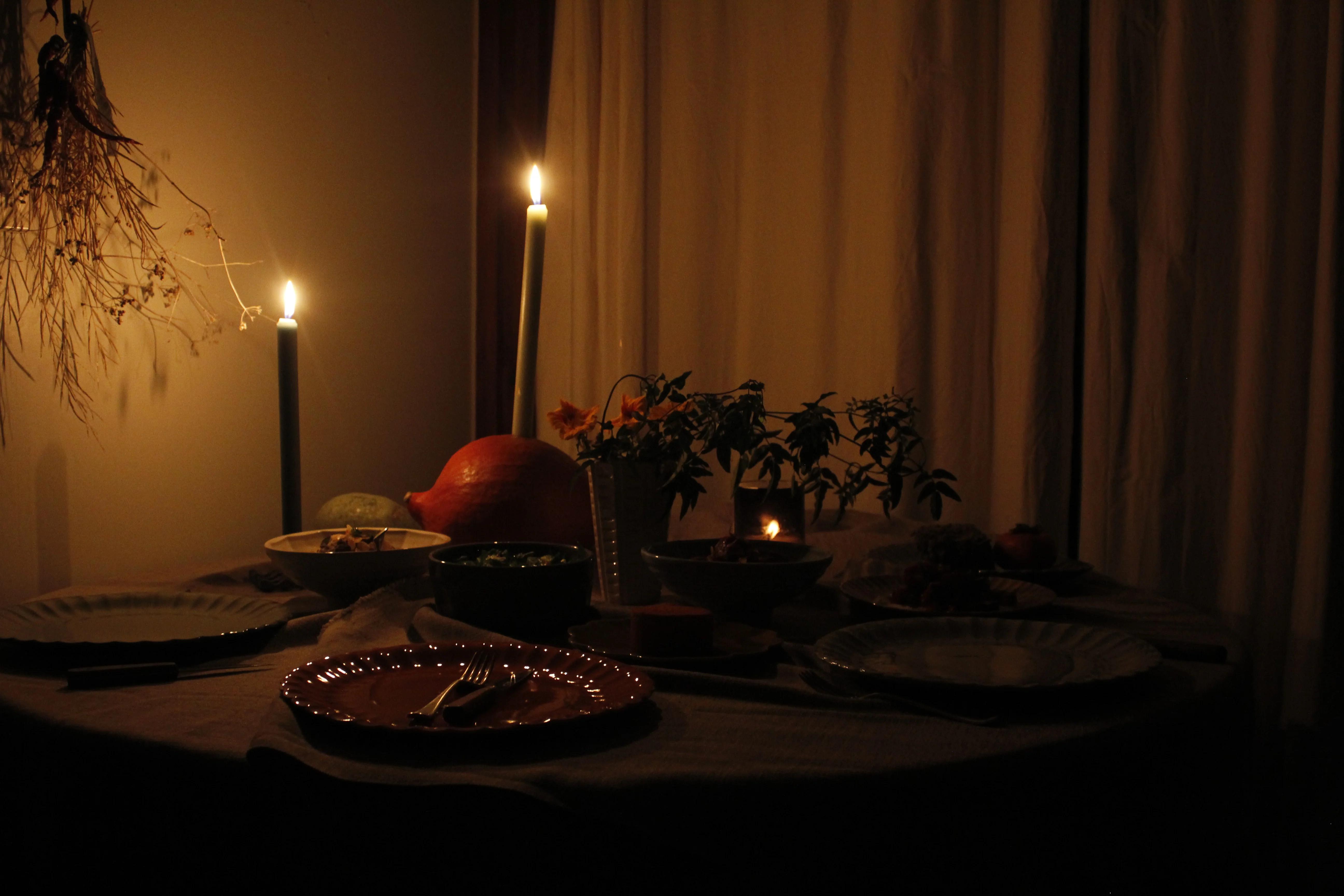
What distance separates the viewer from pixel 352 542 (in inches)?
37.7

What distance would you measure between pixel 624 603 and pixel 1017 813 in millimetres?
492

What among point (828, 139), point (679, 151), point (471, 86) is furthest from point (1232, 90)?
point (471, 86)

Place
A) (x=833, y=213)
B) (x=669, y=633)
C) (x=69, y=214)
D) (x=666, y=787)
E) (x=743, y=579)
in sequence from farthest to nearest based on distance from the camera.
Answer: (x=833, y=213) < (x=69, y=214) < (x=743, y=579) < (x=669, y=633) < (x=666, y=787)

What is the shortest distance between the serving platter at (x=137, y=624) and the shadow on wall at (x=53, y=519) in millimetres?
500

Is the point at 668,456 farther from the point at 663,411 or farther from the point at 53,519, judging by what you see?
the point at 53,519

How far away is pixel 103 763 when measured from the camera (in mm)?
562

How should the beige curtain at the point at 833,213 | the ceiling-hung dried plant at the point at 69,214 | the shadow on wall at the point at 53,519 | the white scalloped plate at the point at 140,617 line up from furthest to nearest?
the beige curtain at the point at 833,213
the shadow on wall at the point at 53,519
the ceiling-hung dried plant at the point at 69,214
the white scalloped plate at the point at 140,617

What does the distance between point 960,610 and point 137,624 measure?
2.38 feet

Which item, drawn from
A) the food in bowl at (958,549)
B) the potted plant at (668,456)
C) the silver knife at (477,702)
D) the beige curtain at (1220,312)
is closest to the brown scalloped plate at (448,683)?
the silver knife at (477,702)

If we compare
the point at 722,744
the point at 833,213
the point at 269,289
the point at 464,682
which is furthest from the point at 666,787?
the point at 833,213

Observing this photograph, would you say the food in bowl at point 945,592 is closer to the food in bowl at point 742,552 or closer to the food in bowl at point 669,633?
the food in bowl at point 742,552

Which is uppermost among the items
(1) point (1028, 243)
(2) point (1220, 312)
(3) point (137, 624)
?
(1) point (1028, 243)

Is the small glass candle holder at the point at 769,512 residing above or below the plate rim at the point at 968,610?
above

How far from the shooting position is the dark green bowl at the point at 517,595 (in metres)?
0.79
